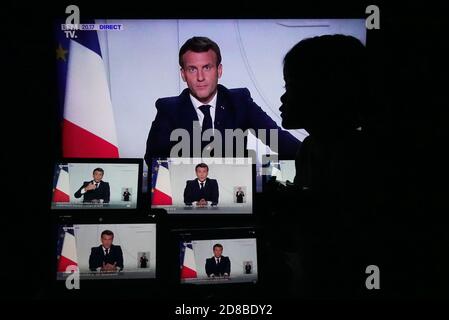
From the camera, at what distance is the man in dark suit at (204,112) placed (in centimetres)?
238

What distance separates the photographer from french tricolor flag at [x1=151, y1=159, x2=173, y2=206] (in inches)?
81.5

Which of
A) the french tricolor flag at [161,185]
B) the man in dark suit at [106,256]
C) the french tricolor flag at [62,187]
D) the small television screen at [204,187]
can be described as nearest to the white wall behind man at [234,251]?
the small television screen at [204,187]

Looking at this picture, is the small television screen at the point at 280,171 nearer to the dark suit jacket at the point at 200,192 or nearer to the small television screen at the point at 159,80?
the small television screen at the point at 159,80

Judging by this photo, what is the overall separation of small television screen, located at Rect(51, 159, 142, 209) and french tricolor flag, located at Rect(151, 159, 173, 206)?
0.09 m

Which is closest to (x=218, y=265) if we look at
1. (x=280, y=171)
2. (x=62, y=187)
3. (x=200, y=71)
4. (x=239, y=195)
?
(x=239, y=195)

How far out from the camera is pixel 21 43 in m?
2.28

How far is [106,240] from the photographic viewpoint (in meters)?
1.94

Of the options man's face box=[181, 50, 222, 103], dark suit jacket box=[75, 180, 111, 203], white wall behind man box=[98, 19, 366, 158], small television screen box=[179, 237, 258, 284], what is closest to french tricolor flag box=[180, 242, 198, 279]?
small television screen box=[179, 237, 258, 284]

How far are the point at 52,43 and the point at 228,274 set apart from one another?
1689 mm

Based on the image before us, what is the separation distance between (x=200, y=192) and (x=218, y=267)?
40cm

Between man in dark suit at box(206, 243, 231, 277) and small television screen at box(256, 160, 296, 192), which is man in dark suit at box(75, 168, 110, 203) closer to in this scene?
man in dark suit at box(206, 243, 231, 277)

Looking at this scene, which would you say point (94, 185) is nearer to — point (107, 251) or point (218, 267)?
point (107, 251)

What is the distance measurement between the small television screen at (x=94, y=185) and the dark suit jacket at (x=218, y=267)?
0.49m
